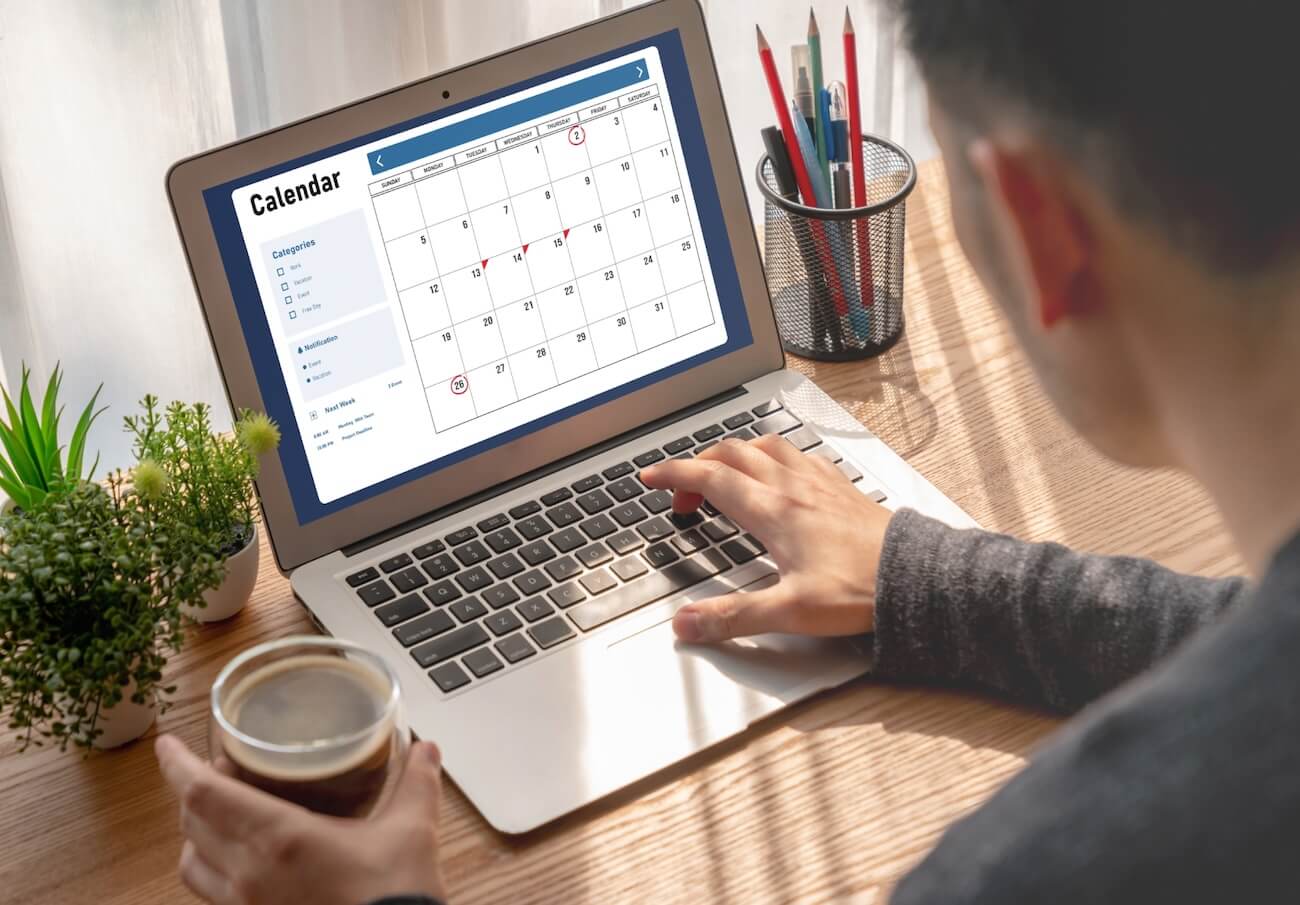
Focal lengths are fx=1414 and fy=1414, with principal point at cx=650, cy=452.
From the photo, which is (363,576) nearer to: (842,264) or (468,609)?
(468,609)

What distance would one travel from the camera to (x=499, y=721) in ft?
2.85

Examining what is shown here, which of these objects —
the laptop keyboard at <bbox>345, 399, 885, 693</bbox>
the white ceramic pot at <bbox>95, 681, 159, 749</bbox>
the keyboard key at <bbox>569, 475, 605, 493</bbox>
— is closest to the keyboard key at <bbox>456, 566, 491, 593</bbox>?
the laptop keyboard at <bbox>345, 399, 885, 693</bbox>

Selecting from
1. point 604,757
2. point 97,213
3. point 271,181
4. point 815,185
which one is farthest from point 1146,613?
point 97,213

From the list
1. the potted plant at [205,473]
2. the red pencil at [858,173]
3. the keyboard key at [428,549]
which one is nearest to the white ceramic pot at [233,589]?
the potted plant at [205,473]

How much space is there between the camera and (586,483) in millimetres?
1045

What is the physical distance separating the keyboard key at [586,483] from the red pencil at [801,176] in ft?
0.90

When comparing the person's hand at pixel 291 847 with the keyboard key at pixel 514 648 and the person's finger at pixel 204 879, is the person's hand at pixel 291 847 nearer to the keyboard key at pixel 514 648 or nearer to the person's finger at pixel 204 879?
the person's finger at pixel 204 879

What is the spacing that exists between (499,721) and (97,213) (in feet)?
3.53

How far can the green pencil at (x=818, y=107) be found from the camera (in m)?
1.15

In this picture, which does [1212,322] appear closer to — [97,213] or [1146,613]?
[1146,613]

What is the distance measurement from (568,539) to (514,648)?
107 mm

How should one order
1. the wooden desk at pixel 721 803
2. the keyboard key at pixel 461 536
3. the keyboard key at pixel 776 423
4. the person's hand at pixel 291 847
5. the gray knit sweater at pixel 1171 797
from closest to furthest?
the gray knit sweater at pixel 1171 797 < the person's hand at pixel 291 847 < the wooden desk at pixel 721 803 < the keyboard key at pixel 461 536 < the keyboard key at pixel 776 423

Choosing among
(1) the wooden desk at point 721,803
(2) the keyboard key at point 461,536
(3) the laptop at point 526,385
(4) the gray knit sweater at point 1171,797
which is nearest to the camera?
(4) the gray knit sweater at point 1171,797

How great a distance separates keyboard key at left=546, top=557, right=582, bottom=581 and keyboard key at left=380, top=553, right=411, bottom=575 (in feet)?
0.33
